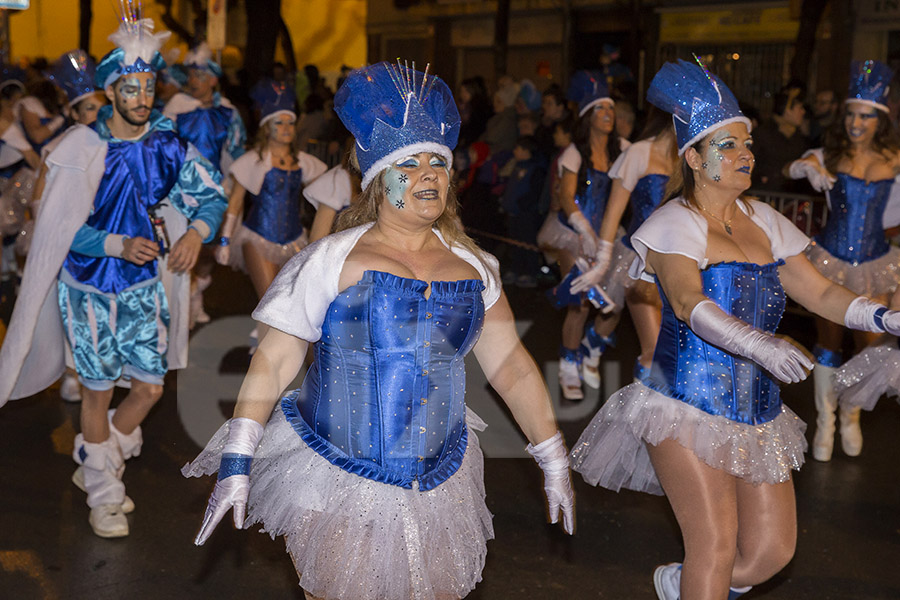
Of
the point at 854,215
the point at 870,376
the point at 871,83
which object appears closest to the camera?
→ the point at 870,376

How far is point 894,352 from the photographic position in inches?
188

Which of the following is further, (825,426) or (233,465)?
(825,426)

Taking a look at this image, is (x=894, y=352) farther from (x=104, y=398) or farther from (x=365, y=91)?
(x=104, y=398)

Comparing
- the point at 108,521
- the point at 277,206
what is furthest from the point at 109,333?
the point at 277,206

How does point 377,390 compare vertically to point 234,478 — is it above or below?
above

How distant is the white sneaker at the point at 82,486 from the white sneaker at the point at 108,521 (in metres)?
0.15

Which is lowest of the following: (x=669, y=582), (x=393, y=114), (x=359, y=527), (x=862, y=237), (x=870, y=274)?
(x=669, y=582)

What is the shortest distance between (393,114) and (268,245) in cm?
518

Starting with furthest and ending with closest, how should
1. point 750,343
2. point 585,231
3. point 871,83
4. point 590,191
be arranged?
point 590,191
point 585,231
point 871,83
point 750,343

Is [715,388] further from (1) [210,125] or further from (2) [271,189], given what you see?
(1) [210,125]

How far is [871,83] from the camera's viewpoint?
21.3ft

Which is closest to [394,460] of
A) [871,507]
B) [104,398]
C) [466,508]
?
[466,508]

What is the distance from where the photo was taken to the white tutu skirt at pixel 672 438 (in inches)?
145

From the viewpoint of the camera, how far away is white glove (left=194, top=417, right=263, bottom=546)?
300 centimetres
